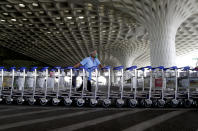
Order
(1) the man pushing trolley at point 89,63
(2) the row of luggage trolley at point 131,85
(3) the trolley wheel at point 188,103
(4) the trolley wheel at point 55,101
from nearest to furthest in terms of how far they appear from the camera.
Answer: (2) the row of luggage trolley at point 131,85 → (4) the trolley wheel at point 55,101 → (3) the trolley wheel at point 188,103 → (1) the man pushing trolley at point 89,63

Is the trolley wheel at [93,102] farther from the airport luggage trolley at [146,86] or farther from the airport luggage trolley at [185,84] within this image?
the airport luggage trolley at [185,84]

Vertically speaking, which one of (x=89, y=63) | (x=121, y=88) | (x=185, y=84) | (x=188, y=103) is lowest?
(x=188, y=103)

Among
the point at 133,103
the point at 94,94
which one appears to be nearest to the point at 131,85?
the point at 133,103

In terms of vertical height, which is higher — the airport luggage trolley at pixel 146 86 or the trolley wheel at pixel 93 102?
the airport luggage trolley at pixel 146 86

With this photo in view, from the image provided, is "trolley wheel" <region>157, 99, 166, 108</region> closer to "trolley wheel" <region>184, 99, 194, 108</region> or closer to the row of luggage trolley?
the row of luggage trolley

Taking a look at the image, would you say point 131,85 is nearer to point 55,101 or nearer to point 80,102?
point 80,102

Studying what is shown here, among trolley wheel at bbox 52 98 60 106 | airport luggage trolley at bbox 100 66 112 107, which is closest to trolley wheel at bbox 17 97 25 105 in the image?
trolley wheel at bbox 52 98 60 106

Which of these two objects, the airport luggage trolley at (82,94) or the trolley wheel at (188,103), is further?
the trolley wheel at (188,103)

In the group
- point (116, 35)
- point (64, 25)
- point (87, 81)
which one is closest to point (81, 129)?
point (87, 81)

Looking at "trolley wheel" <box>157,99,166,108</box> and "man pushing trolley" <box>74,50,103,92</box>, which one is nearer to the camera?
"trolley wheel" <box>157,99,166,108</box>

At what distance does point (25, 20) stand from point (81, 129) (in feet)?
69.0

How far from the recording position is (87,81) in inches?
237

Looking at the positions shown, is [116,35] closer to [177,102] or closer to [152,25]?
[152,25]

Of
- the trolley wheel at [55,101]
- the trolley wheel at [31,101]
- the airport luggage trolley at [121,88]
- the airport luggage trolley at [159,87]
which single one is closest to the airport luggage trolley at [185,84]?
the airport luggage trolley at [159,87]
